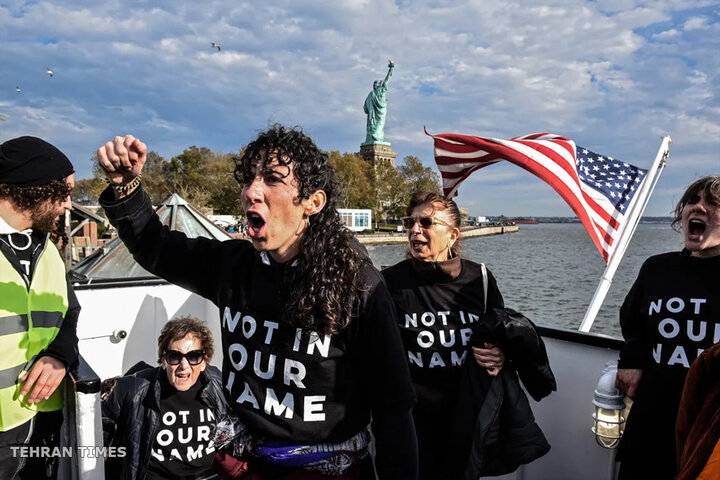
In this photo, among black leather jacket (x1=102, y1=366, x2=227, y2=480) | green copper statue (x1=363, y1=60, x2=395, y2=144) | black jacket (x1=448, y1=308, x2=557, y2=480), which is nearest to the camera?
black jacket (x1=448, y1=308, x2=557, y2=480)

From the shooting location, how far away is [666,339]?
6.90ft

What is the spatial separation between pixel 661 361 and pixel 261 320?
5.73 feet

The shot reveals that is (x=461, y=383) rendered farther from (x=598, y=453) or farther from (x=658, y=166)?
(x=658, y=166)

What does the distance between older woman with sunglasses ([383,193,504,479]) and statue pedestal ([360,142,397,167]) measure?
8415cm

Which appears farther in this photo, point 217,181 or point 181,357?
point 217,181

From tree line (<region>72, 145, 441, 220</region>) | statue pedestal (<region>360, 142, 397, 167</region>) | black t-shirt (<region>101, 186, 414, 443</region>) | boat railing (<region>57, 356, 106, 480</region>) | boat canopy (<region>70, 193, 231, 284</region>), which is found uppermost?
statue pedestal (<region>360, 142, 397, 167</region>)

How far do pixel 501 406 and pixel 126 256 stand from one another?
3.58 m

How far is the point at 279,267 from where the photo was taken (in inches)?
59.3

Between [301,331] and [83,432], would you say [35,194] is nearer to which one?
[83,432]

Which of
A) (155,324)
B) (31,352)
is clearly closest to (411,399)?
(31,352)

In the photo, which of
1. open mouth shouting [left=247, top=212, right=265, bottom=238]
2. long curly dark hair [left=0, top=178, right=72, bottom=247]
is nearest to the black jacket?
open mouth shouting [left=247, top=212, right=265, bottom=238]

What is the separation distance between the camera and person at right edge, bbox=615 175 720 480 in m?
2.06

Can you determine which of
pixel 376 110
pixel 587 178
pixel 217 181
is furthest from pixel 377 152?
pixel 587 178

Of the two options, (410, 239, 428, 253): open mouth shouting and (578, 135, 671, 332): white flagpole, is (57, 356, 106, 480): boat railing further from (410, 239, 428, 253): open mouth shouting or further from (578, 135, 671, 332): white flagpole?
(578, 135, 671, 332): white flagpole
